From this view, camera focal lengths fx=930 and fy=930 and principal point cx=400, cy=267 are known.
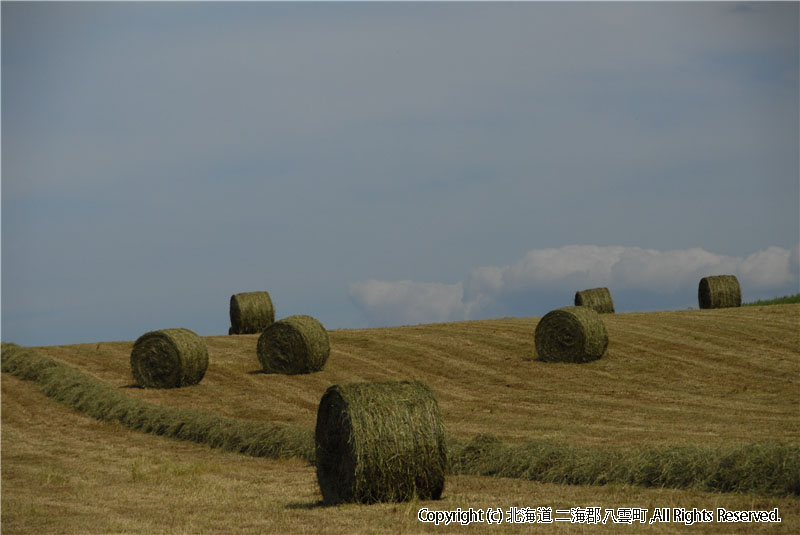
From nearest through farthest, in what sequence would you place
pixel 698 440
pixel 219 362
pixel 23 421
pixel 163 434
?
pixel 698 440 → pixel 163 434 → pixel 23 421 → pixel 219 362

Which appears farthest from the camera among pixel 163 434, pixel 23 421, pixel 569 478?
pixel 23 421

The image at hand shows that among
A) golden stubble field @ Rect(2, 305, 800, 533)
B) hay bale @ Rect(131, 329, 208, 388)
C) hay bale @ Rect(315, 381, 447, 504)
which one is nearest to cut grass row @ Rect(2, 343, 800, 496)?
golden stubble field @ Rect(2, 305, 800, 533)

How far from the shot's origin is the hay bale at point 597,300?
40.2 meters

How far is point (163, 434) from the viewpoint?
2077cm

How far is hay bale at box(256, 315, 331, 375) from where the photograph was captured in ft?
90.3

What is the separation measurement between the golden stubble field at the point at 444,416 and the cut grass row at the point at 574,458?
46 centimetres

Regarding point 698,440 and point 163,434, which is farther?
point 163,434

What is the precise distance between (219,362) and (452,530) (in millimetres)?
20314

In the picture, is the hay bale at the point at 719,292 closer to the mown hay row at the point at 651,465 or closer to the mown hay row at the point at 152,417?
the mown hay row at the point at 152,417

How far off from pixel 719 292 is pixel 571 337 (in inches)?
604

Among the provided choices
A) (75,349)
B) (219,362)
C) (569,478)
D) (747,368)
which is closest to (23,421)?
(219,362)

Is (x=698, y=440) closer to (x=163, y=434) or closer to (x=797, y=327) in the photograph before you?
(x=163, y=434)

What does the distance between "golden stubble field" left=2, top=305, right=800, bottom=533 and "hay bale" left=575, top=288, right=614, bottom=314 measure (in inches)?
85.6

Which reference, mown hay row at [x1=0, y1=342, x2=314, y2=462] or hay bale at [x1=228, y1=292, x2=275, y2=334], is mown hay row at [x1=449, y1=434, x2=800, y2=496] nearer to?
mown hay row at [x1=0, y1=342, x2=314, y2=462]
